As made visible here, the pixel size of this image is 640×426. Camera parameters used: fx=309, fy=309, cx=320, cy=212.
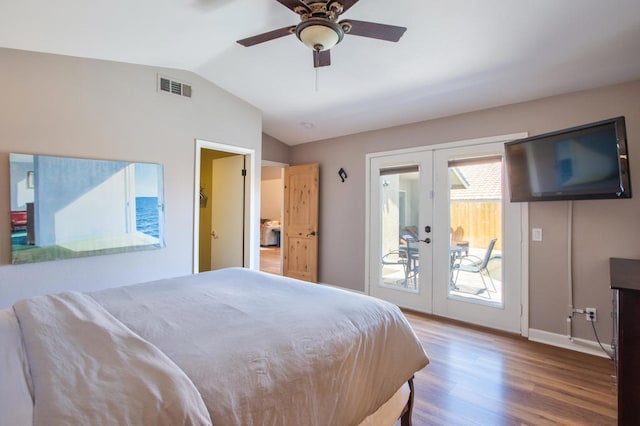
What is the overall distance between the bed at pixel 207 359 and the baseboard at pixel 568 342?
208cm

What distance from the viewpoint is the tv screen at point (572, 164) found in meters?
2.28

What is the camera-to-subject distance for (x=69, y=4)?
1.99m

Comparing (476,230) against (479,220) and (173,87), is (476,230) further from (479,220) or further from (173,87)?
(173,87)

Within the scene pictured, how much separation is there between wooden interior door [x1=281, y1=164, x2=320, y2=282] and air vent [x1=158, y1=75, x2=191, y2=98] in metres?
2.10

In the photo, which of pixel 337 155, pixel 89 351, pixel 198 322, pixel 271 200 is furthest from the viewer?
pixel 271 200

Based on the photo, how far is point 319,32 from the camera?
5.80ft

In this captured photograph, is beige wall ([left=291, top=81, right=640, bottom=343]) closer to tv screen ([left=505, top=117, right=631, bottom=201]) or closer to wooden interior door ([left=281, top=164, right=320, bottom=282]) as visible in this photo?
tv screen ([left=505, top=117, right=631, bottom=201])

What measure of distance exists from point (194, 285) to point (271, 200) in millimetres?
9118

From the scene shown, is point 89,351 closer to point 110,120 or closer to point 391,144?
point 110,120

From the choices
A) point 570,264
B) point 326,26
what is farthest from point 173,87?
point 570,264

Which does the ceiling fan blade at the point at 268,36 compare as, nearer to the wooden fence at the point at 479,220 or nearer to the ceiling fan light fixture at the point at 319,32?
the ceiling fan light fixture at the point at 319,32

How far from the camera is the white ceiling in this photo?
208 centimetres

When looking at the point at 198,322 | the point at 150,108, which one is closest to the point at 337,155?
the point at 150,108

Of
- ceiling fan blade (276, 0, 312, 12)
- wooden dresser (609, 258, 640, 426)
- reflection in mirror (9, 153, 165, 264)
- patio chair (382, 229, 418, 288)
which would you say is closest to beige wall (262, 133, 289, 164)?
reflection in mirror (9, 153, 165, 264)
